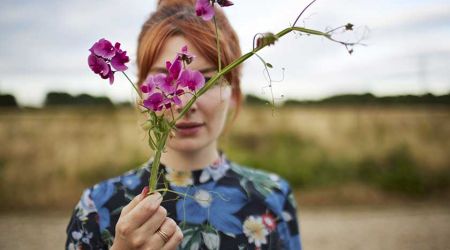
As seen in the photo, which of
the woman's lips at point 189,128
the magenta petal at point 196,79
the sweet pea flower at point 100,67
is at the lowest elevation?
the woman's lips at point 189,128

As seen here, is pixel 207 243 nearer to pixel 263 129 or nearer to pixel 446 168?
pixel 446 168

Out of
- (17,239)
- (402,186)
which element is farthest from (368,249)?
(17,239)

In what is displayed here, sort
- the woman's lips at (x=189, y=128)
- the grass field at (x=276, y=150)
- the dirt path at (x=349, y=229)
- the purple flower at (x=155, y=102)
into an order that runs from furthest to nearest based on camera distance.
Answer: the grass field at (x=276, y=150) < the dirt path at (x=349, y=229) < the woman's lips at (x=189, y=128) < the purple flower at (x=155, y=102)

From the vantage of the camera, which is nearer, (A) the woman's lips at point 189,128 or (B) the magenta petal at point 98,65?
(B) the magenta petal at point 98,65

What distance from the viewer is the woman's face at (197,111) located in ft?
4.24

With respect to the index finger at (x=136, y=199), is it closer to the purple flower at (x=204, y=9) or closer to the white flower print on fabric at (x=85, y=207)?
the purple flower at (x=204, y=9)

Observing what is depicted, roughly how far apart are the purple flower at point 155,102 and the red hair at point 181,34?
506 millimetres

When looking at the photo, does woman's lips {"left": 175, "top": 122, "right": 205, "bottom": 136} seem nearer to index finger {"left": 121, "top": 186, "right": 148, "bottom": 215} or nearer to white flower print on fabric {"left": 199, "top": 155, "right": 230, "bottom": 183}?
white flower print on fabric {"left": 199, "top": 155, "right": 230, "bottom": 183}

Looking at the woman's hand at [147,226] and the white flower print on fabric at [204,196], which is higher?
the woman's hand at [147,226]

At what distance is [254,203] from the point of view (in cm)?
149

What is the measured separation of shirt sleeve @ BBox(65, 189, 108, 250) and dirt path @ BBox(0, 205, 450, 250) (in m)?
4.93

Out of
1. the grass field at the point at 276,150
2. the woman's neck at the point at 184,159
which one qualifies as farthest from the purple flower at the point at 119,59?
the grass field at the point at 276,150

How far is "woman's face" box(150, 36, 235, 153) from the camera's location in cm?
129

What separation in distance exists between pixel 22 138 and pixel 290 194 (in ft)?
33.1
